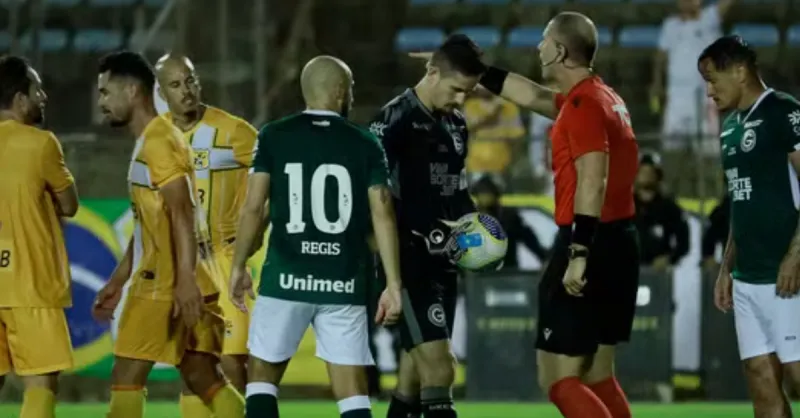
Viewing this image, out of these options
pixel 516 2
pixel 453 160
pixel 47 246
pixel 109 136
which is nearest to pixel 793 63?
pixel 516 2

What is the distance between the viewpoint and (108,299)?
829cm

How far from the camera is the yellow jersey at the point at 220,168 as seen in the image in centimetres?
905

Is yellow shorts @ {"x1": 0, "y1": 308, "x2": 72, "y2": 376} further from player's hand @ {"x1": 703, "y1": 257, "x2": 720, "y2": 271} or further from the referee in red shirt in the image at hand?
player's hand @ {"x1": 703, "y1": 257, "x2": 720, "y2": 271}

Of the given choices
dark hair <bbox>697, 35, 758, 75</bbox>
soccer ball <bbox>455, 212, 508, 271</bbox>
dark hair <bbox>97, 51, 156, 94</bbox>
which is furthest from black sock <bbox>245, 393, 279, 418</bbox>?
dark hair <bbox>697, 35, 758, 75</bbox>

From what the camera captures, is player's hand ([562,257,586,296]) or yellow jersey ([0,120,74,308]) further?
yellow jersey ([0,120,74,308])

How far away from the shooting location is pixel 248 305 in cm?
923

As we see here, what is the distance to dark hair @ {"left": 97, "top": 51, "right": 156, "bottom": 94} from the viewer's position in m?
8.03

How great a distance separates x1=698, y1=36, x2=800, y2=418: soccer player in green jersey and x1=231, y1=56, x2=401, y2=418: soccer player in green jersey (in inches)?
75.4

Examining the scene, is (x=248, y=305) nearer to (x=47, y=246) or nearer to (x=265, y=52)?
(x=47, y=246)

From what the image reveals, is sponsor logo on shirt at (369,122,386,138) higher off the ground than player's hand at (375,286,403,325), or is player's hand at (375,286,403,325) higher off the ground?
sponsor logo on shirt at (369,122,386,138)

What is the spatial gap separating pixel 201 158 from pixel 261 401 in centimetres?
207

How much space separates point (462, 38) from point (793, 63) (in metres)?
10.6

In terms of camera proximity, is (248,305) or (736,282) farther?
(248,305)

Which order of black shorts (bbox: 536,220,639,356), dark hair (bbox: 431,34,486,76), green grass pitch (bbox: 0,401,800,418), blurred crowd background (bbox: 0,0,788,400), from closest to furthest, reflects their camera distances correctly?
black shorts (bbox: 536,220,639,356)
dark hair (bbox: 431,34,486,76)
green grass pitch (bbox: 0,401,800,418)
blurred crowd background (bbox: 0,0,788,400)
